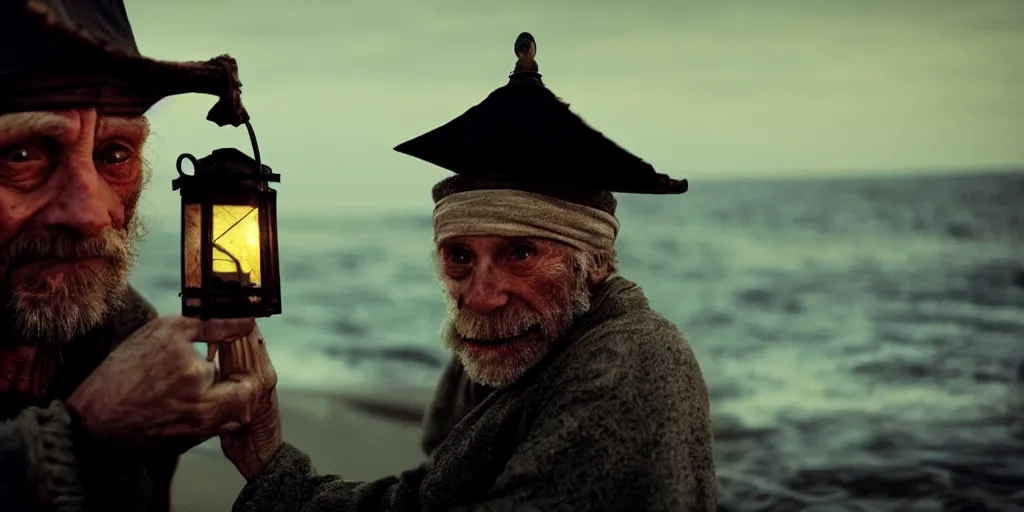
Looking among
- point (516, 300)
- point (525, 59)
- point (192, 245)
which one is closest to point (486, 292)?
point (516, 300)

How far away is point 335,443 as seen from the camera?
7.67 m

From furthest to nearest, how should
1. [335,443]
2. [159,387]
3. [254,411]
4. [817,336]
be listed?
[817,336] → [335,443] → [254,411] → [159,387]

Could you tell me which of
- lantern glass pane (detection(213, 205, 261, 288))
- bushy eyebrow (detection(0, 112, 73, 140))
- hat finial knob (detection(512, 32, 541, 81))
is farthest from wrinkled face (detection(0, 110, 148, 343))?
hat finial knob (detection(512, 32, 541, 81))

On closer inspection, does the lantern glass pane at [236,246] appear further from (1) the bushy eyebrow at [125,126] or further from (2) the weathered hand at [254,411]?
(1) the bushy eyebrow at [125,126]

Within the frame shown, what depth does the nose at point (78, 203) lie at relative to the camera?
320cm

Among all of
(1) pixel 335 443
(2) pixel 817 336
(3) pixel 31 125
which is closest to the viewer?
(3) pixel 31 125

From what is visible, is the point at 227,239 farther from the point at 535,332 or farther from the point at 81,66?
the point at 535,332

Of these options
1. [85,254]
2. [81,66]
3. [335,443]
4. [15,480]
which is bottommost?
[335,443]

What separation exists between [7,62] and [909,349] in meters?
11.8

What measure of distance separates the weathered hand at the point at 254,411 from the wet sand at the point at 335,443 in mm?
2515

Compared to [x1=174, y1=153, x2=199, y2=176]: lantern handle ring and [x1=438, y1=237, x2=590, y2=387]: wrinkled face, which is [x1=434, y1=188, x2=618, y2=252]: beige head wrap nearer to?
[x1=438, y1=237, x2=590, y2=387]: wrinkled face

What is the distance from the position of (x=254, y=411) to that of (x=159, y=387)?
0.33m

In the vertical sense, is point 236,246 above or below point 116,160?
below

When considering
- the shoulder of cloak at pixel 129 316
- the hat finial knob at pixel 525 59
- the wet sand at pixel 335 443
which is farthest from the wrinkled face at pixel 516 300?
the wet sand at pixel 335 443
